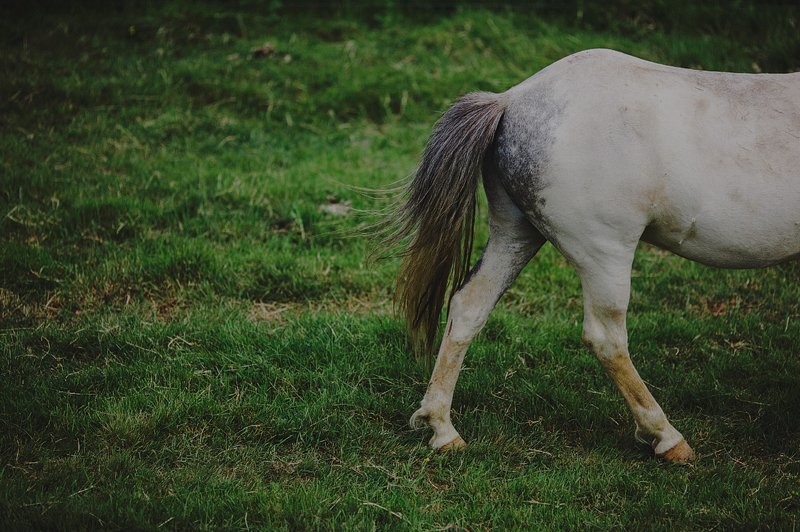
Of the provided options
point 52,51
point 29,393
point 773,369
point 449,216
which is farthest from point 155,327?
point 52,51

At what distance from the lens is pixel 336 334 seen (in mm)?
4289

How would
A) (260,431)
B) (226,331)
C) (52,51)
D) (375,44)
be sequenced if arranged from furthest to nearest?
(375,44) < (52,51) < (226,331) < (260,431)

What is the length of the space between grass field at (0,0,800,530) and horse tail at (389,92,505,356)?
0.63 metres

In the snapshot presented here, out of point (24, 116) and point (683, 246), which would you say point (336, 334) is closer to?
point (683, 246)

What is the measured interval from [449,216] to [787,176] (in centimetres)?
144

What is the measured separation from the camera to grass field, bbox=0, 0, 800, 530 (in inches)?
122

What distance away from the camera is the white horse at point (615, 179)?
120 inches

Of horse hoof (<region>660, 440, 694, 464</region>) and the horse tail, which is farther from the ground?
the horse tail

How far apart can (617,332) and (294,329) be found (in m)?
1.96

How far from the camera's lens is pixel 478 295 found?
343cm

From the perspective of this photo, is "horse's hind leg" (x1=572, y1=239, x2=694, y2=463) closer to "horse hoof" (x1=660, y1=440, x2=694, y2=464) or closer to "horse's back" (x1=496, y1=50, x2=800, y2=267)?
"horse hoof" (x1=660, y1=440, x2=694, y2=464)

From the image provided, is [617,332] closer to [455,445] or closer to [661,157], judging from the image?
[661,157]

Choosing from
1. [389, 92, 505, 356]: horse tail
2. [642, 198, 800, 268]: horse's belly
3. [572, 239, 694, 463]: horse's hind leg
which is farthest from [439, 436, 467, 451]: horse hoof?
[642, 198, 800, 268]: horse's belly

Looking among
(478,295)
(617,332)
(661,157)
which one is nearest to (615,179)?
(661,157)
